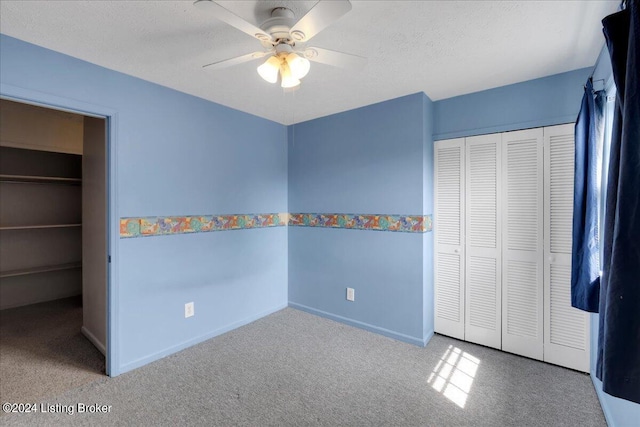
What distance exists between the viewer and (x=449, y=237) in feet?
9.12

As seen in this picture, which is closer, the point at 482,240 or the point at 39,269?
the point at 482,240

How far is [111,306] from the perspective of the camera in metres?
2.23

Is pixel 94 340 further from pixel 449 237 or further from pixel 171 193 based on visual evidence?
pixel 449 237

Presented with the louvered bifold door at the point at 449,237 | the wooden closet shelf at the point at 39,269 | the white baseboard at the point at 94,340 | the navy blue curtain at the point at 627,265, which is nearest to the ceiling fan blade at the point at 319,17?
the navy blue curtain at the point at 627,265

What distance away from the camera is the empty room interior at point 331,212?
1.58 m

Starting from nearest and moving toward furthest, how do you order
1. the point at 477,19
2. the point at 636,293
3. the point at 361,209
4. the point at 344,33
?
the point at 636,293
the point at 477,19
the point at 344,33
the point at 361,209

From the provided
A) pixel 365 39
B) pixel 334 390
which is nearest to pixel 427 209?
pixel 365 39

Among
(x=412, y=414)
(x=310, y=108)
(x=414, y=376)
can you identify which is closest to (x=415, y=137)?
(x=310, y=108)

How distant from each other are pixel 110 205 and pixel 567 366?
12.0 ft

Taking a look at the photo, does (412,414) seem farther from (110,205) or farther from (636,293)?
(110,205)

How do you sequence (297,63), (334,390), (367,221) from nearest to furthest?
(297,63) < (334,390) < (367,221)

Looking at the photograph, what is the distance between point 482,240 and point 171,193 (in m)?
2.72

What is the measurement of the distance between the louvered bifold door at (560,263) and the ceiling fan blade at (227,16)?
88.6 inches

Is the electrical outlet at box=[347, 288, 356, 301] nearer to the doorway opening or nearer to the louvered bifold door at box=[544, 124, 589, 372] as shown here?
the louvered bifold door at box=[544, 124, 589, 372]
